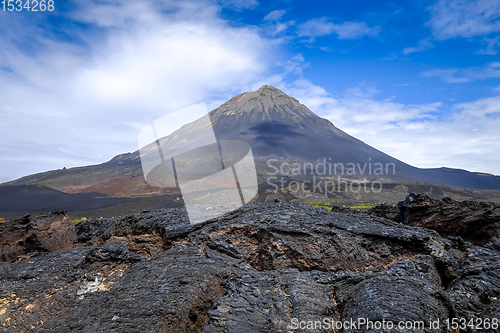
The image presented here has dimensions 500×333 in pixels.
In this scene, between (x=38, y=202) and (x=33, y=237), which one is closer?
(x=33, y=237)

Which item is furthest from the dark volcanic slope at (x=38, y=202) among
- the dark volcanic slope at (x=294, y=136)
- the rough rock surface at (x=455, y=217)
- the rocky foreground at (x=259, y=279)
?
the dark volcanic slope at (x=294, y=136)

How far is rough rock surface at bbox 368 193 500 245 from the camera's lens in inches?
408

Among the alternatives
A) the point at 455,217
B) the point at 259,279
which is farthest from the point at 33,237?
the point at 455,217

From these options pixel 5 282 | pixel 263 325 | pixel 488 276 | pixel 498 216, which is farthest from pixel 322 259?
pixel 5 282

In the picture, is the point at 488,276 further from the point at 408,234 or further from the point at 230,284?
the point at 230,284

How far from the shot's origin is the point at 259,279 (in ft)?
20.9

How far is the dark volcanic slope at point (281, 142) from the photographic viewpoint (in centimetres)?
8000

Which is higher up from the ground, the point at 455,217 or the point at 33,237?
the point at 455,217

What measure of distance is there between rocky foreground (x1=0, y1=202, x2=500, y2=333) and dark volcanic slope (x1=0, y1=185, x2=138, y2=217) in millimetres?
34055

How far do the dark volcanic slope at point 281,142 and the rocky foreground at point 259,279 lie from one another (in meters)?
65.9

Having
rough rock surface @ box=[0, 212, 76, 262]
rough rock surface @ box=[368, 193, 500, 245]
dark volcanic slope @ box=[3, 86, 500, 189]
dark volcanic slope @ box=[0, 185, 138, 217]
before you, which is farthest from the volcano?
rough rock surface @ box=[368, 193, 500, 245]

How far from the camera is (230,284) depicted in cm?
618

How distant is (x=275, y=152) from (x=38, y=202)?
6041 cm

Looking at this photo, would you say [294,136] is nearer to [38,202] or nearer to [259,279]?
[38,202]
